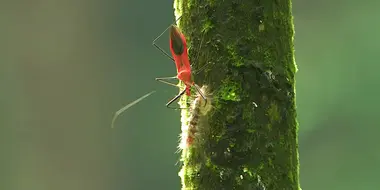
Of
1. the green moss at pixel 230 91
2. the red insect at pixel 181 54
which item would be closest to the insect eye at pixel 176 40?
the red insect at pixel 181 54

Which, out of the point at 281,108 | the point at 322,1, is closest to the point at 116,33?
the point at 322,1

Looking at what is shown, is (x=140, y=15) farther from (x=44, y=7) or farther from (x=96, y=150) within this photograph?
(x=96, y=150)

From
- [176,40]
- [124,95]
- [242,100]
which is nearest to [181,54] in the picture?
[176,40]

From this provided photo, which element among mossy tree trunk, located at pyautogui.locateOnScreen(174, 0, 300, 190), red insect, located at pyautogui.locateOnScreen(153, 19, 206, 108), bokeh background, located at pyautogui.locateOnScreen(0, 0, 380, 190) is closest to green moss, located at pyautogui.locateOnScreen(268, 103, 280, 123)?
mossy tree trunk, located at pyautogui.locateOnScreen(174, 0, 300, 190)

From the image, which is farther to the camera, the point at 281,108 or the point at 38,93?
the point at 38,93

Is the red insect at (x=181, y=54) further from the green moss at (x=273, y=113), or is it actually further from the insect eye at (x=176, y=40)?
the green moss at (x=273, y=113)
